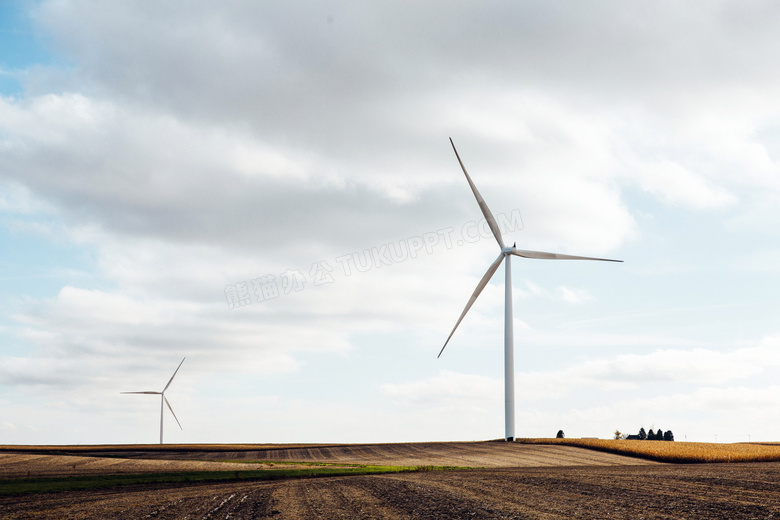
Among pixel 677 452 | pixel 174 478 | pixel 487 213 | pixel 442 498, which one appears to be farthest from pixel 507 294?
pixel 442 498

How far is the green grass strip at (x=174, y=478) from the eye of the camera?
39.7m

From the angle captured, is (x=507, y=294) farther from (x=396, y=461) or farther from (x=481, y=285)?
(x=396, y=461)

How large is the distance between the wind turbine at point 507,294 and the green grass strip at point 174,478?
23573 millimetres

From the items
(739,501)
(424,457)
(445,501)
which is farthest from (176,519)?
(424,457)

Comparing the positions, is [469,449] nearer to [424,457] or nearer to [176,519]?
[424,457]

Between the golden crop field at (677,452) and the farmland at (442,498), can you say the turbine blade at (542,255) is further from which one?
the farmland at (442,498)

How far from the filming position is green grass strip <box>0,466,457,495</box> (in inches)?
1564

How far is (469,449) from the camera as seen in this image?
222ft

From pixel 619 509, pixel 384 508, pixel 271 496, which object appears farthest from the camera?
pixel 271 496

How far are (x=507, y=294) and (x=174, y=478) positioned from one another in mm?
39773

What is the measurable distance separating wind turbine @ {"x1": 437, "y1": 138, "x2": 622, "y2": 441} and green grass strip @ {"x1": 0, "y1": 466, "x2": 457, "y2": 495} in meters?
23.6

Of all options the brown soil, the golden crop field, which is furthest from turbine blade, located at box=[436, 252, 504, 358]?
the golden crop field

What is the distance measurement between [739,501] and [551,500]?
250 inches

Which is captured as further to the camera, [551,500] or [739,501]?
[551,500]
